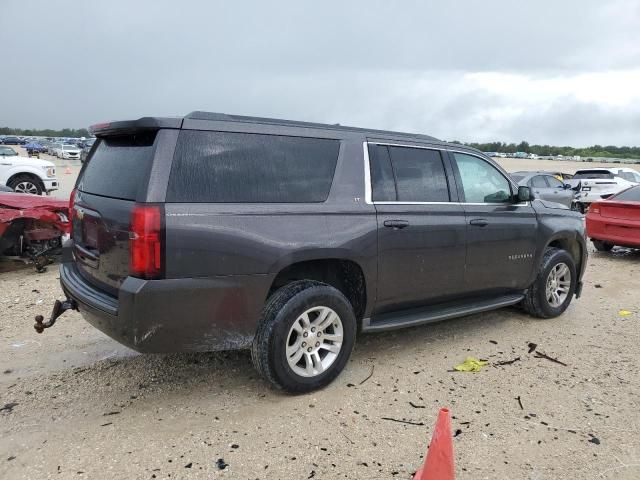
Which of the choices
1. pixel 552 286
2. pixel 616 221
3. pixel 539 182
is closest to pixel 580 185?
pixel 539 182

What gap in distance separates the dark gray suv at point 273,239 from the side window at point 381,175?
12 millimetres

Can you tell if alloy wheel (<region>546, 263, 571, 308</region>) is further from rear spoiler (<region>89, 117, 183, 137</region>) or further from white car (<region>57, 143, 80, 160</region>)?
white car (<region>57, 143, 80, 160</region>)

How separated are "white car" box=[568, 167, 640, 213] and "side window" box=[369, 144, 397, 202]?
15599 mm

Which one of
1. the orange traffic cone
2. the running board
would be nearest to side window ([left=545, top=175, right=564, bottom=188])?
the running board

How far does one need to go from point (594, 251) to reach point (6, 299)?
33.1 ft

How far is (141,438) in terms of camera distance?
3.20 meters

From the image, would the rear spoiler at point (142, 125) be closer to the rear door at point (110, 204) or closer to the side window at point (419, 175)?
the rear door at point (110, 204)

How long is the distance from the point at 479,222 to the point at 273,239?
7.19ft

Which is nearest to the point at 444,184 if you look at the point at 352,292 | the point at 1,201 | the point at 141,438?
the point at 352,292

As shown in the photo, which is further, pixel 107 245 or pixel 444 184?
pixel 444 184

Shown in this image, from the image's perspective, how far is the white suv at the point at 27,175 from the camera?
522 inches

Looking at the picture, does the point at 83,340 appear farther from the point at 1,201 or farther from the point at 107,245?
the point at 1,201

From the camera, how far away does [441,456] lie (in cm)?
250

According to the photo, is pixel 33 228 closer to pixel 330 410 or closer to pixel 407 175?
pixel 407 175
